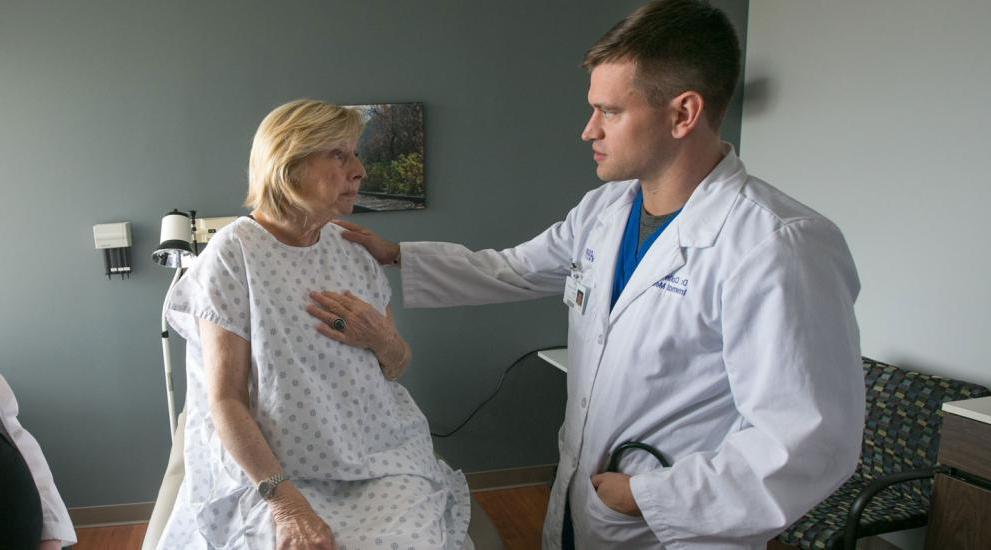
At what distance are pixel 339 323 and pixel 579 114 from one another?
1794mm

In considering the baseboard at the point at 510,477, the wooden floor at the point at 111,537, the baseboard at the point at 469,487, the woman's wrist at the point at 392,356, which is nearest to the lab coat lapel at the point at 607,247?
the woman's wrist at the point at 392,356

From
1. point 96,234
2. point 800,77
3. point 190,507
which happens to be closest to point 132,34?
point 96,234

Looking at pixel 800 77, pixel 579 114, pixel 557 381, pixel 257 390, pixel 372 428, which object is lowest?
pixel 557 381

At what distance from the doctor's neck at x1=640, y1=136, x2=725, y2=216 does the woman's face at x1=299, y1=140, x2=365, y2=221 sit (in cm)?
67

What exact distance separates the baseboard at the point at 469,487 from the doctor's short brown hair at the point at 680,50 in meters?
2.02

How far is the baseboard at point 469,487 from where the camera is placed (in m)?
2.66

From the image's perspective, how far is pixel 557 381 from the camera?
10.0ft

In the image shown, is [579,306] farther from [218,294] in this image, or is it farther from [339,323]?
[218,294]

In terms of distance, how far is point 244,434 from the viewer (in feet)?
4.16

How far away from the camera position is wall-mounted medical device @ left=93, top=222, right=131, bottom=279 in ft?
7.92

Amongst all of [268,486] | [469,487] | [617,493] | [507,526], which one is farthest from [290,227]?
[507,526]

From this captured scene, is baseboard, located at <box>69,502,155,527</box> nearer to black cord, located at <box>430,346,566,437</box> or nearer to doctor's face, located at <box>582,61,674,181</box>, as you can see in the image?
black cord, located at <box>430,346,566,437</box>

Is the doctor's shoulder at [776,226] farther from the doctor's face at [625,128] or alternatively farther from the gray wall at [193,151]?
the gray wall at [193,151]

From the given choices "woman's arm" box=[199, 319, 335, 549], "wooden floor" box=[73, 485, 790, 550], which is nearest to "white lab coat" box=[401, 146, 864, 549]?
"woman's arm" box=[199, 319, 335, 549]
